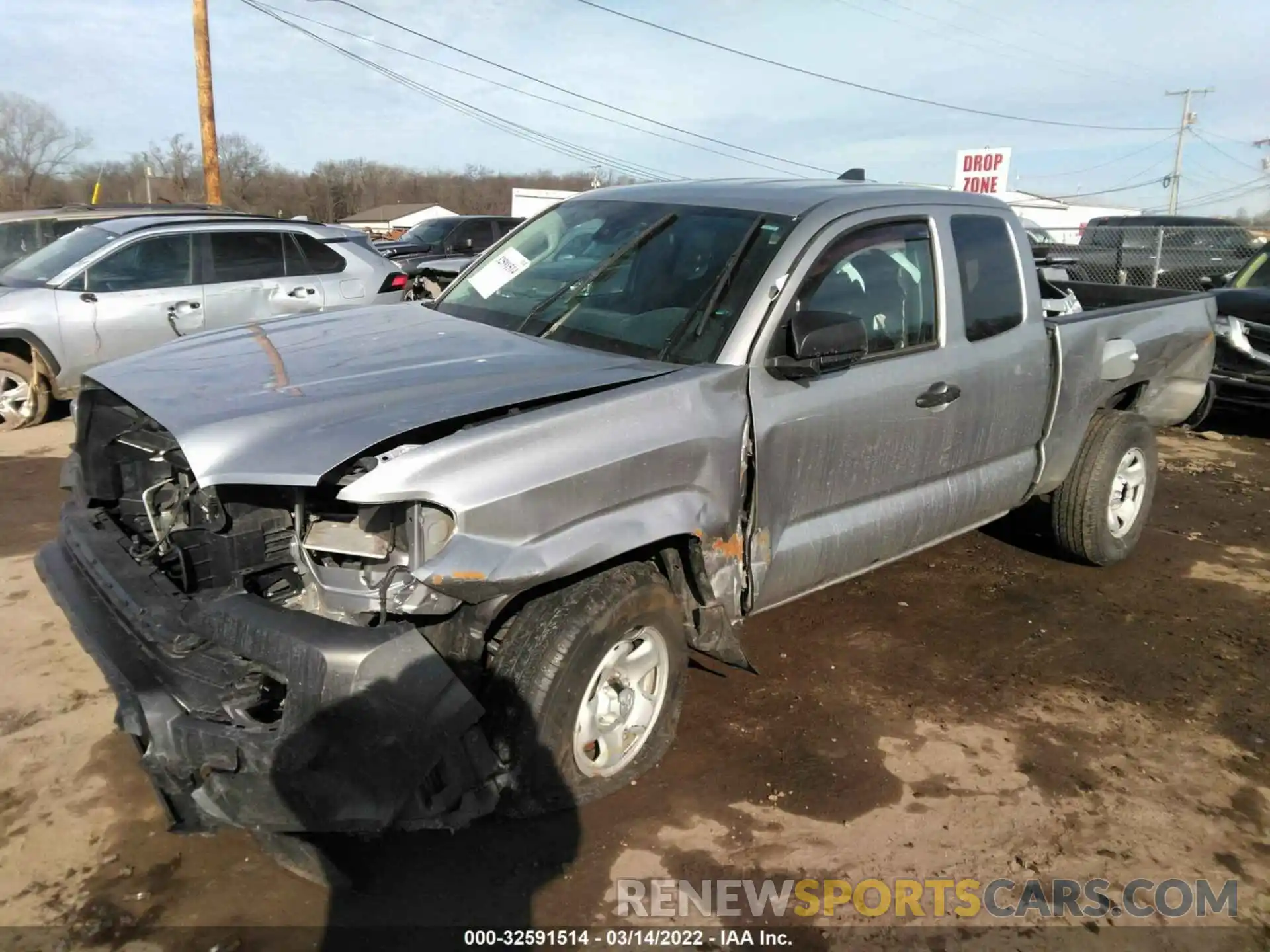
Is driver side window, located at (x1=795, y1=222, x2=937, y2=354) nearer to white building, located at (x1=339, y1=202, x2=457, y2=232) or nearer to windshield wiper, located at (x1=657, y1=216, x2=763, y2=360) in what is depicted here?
windshield wiper, located at (x1=657, y1=216, x2=763, y2=360)

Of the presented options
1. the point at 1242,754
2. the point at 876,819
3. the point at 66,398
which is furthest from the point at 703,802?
the point at 66,398

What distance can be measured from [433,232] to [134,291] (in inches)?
429

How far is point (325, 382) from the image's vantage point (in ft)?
9.96

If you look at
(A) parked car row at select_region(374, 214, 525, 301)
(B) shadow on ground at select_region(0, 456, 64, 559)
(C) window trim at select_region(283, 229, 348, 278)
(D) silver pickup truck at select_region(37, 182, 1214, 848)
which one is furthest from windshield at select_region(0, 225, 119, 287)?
(A) parked car row at select_region(374, 214, 525, 301)

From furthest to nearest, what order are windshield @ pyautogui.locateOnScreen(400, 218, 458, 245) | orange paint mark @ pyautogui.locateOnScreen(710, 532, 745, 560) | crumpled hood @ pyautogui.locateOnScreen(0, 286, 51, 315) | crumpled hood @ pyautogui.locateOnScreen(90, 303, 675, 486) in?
windshield @ pyautogui.locateOnScreen(400, 218, 458, 245) < crumpled hood @ pyautogui.locateOnScreen(0, 286, 51, 315) < orange paint mark @ pyautogui.locateOnScreen(710, 532, 745, 560) < crumpled hood @ pyautogui.locateOnScreen(90, 303, 675, 486)

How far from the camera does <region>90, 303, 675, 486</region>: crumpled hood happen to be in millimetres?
2562

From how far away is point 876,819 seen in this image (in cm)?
327

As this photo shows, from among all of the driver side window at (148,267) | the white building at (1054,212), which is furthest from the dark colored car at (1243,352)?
the white building at (1054,212)

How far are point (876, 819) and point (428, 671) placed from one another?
1696 mm

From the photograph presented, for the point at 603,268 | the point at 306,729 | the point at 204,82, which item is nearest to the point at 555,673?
the point at 306,729

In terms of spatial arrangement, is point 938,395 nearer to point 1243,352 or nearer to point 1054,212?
point 1243,352

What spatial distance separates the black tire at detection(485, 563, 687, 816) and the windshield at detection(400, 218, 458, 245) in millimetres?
15995

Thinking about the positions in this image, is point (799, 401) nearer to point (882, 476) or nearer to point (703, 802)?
point (882, 476)

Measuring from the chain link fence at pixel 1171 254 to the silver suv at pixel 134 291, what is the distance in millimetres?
11839
